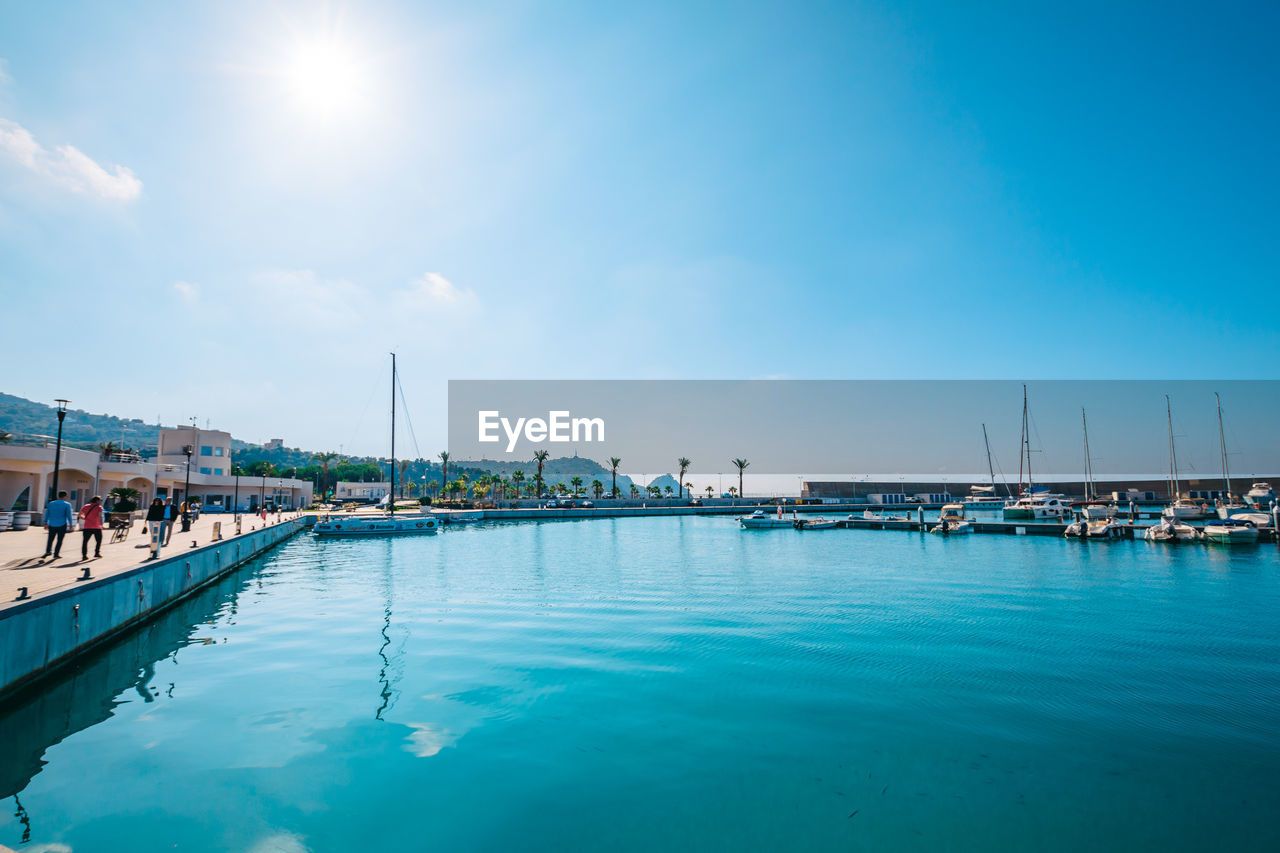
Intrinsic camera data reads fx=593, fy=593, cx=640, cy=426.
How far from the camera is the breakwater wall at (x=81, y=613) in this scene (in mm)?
10906

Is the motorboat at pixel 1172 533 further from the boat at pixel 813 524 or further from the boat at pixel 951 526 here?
the boat at pixel 813 524

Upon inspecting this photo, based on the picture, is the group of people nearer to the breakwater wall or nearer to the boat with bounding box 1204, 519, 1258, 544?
the breakwater wall

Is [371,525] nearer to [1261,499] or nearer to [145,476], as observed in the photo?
[145,476]

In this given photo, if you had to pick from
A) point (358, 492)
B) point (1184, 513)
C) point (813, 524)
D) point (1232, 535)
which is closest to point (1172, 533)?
point (1232, 535)

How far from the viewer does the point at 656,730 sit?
9930 mm

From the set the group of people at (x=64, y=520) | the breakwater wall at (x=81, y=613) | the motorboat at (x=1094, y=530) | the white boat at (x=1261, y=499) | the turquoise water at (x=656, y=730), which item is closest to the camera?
the turquoise water at (x=656, y=730)

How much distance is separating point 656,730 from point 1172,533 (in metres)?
55.2

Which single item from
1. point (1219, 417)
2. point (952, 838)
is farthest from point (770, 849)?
point (1219, 417)

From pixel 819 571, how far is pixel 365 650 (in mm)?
23860

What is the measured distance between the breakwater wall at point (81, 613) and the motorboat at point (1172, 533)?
62.2 m

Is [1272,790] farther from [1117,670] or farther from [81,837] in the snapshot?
[81,837]

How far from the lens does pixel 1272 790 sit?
8031 mm

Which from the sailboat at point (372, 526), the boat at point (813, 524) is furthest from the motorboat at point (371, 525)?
the boat at point (813, 524)

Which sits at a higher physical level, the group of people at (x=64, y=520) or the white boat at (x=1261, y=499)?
the group of people at (x=64, y=520)
